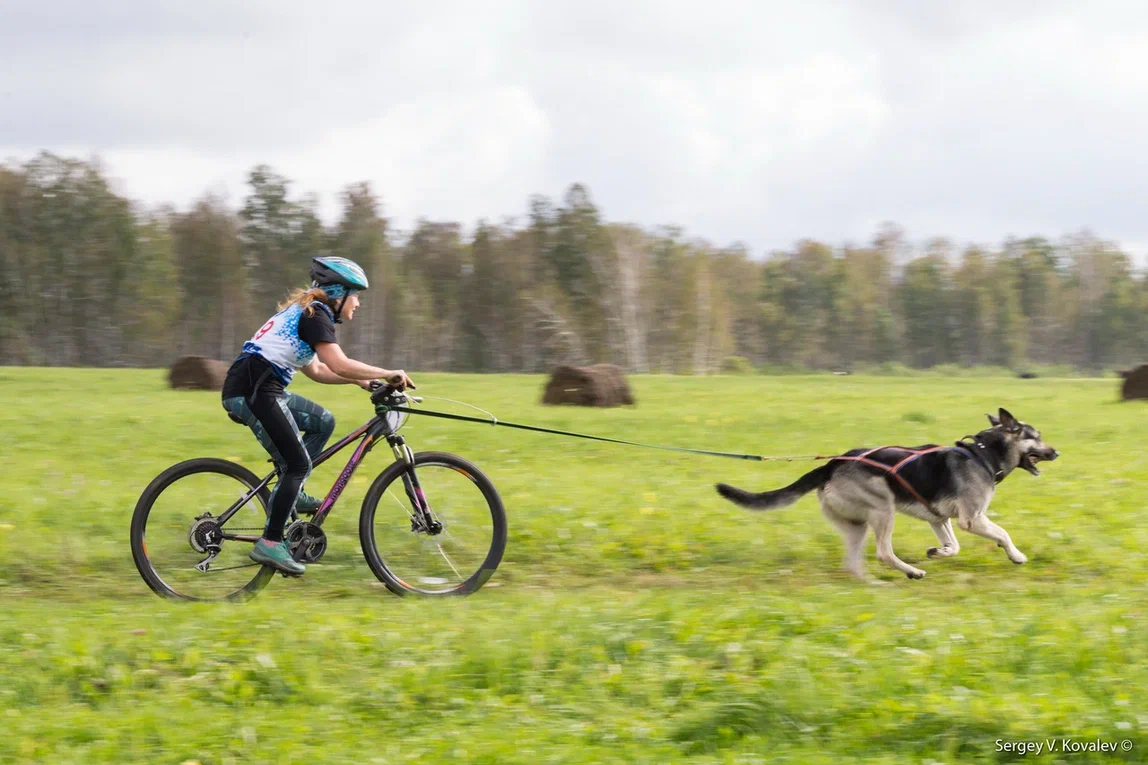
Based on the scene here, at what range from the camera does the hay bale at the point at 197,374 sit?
28281 mm

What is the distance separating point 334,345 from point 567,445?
8.84m

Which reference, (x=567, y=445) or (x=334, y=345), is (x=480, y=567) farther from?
(x=567, y=445)

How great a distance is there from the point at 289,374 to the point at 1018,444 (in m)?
5.71

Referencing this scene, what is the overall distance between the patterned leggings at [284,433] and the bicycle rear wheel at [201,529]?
0.21 metres

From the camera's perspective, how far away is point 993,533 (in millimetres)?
9000

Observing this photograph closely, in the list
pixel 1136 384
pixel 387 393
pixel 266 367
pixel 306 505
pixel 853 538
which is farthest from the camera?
pixel 1136 384

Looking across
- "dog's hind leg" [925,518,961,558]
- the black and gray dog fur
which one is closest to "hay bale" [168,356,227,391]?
the black and gray dog fur

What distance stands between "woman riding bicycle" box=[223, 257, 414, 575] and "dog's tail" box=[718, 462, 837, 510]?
8.65 feet

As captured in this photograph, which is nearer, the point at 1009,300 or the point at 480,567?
the point at 480,567

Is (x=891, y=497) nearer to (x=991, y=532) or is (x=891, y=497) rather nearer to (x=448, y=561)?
(x=991, y=532)

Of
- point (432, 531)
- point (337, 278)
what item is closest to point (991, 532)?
point (432, 531)

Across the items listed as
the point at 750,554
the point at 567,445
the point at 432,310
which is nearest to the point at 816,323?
the point at 432,310

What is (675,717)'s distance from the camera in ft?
18.7

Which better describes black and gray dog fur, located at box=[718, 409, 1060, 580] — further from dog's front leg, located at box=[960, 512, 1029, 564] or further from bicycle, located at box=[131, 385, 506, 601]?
bicycle, located at box=[131, 385, 506, 601]
